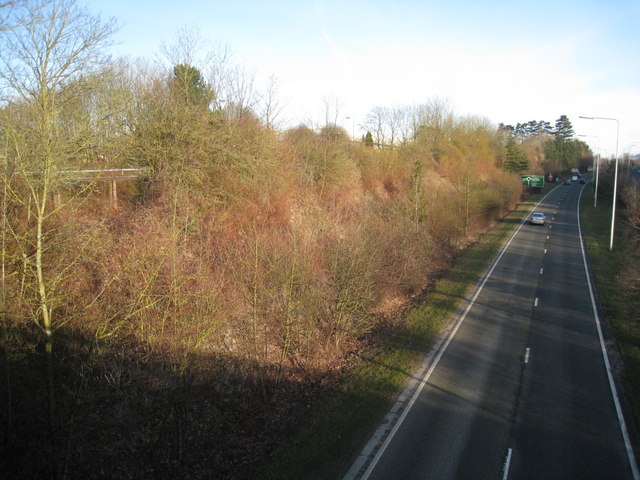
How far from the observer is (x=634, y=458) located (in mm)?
8883

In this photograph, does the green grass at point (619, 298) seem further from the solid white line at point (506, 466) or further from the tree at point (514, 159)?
the tree at point (514, 159)

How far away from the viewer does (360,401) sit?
11633 millimetres

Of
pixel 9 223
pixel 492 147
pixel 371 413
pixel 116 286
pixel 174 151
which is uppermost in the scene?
pixel 492 147

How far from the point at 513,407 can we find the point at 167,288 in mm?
9276

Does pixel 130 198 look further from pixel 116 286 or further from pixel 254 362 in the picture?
pixel 254 362

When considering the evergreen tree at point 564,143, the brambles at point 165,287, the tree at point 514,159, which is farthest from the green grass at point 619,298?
the evergreen tree at point 564,143

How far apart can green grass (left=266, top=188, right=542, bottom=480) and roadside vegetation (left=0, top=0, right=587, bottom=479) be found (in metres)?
0.18

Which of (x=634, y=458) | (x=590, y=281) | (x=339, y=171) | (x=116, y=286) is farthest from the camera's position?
(x=339, y=171)

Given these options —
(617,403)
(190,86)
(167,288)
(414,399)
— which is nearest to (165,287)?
(167,288)

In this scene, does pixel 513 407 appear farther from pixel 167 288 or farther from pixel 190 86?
pixel 190 86

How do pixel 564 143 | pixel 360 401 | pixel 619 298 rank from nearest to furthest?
pixel 360 401
pixel 619 298
pixel 564 143

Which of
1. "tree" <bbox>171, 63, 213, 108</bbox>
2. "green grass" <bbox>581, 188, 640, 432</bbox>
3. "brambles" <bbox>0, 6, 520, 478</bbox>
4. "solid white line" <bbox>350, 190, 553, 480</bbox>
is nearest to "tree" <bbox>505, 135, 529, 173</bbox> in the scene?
"green grass" <bbox>581, 188, 640, 432</bbox>

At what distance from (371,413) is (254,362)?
362 centimetres

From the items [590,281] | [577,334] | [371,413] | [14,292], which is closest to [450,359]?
[371,413]
